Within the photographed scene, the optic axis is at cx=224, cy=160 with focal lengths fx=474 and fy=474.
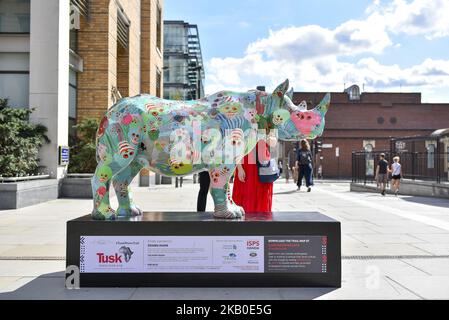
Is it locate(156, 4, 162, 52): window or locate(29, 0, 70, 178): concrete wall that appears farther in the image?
locate(156, 4, 162, 52): window

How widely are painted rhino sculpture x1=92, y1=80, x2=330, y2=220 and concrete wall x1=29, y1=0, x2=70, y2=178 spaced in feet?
31.4

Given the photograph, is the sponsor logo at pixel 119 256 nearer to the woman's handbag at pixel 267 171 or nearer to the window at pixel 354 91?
the woman's handbag at pixel 267 171

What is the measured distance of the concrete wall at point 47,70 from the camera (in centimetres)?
1360

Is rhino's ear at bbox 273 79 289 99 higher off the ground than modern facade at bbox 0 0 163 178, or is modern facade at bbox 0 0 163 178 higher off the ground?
modern facade at bbox 0 0 163 178

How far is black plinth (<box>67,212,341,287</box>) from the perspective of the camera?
15.0ft

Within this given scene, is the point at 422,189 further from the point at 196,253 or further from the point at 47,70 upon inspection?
the point at 196,253

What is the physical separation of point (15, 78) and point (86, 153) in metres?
3.12

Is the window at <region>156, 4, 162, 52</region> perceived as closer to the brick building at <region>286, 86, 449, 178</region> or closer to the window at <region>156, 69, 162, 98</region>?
the window at <region>156, 69, 162, 98</region>

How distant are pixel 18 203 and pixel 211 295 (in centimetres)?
879

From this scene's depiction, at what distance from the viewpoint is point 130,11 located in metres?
21.2

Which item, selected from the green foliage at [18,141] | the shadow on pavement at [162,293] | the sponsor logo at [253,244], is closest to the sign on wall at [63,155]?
the green foliage at [18,141]

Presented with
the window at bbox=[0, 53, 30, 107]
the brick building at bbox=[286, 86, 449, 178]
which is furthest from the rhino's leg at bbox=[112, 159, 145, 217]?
the brick building at bbox=[286, 86, 449, 178]

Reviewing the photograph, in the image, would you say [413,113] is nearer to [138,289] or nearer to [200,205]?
[200,205]

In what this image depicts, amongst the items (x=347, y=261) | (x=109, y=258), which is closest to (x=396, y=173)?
(x=347, y=261)
